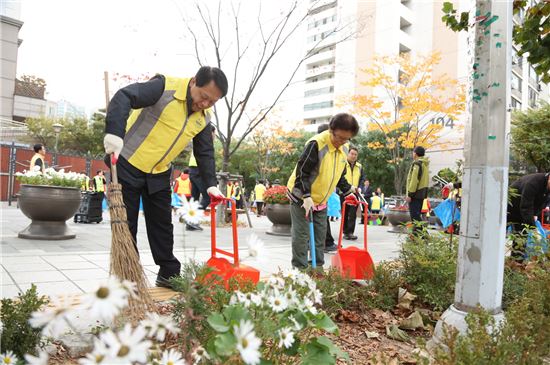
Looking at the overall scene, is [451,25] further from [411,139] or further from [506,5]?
[411,139]

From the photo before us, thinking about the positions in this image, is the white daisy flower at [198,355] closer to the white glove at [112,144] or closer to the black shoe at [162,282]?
the white glove at [112,144]

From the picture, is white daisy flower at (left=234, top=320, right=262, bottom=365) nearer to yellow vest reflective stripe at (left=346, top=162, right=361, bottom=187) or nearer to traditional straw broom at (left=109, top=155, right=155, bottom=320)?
traditional straw broom at (left=109, top=155, right=155, bottom=320)

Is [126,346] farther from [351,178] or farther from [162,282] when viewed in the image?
[351,178]

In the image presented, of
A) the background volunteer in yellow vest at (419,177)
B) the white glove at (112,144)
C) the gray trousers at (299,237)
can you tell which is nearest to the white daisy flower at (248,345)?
the white glove at (112,144)

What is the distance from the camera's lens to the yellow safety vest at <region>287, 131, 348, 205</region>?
3.68 metres

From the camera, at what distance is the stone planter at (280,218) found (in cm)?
826

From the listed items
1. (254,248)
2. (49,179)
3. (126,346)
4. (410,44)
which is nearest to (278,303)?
(254,248)

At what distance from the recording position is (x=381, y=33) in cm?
3819

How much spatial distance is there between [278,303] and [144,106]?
6.61 feet

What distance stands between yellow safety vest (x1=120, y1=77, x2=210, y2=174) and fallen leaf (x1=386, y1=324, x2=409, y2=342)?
206cm

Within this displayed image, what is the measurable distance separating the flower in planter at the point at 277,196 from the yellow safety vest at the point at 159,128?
17.5ft

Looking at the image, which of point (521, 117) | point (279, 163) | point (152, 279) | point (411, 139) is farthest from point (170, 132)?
point (279, 163)

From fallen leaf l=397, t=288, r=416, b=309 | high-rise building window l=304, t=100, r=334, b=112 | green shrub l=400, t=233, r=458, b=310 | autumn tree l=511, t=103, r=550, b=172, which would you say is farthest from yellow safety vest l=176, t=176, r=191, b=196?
high-rise building window l=304, t=100, r=334, b=112

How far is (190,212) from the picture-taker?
1313 mm
